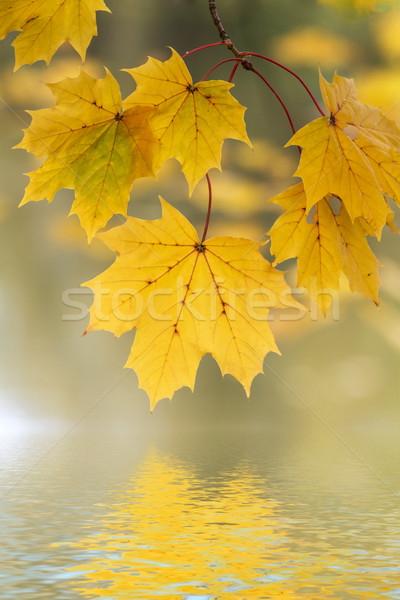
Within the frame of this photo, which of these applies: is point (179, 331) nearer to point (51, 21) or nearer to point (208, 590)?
point (51, 21)

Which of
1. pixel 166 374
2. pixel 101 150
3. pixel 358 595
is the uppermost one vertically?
pixel 101 150

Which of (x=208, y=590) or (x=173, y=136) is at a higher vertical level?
(x=173, y=136)

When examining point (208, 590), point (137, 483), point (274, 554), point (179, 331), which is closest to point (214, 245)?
point (179, 331)

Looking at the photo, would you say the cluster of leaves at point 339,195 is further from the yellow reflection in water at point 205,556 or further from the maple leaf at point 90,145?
the yellow reflection in water at point 205,556

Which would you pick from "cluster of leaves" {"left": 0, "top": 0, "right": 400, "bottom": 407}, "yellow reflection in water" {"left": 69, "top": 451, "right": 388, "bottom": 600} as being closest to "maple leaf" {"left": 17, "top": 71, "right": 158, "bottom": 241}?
"cluster of leaves" {"left": 0, "top": 0, "right": 400, "bottom": 407}

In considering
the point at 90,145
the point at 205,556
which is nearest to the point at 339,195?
the point at 90,145

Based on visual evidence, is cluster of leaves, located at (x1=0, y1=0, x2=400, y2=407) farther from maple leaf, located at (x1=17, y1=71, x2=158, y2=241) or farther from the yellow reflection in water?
the yellow reflection in water

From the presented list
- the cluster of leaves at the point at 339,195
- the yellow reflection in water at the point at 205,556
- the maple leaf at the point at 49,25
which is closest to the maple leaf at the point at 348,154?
the cluster of leaves at the point at 339,195

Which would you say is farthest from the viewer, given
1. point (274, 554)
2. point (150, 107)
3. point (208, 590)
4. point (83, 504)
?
point (83, 504)
